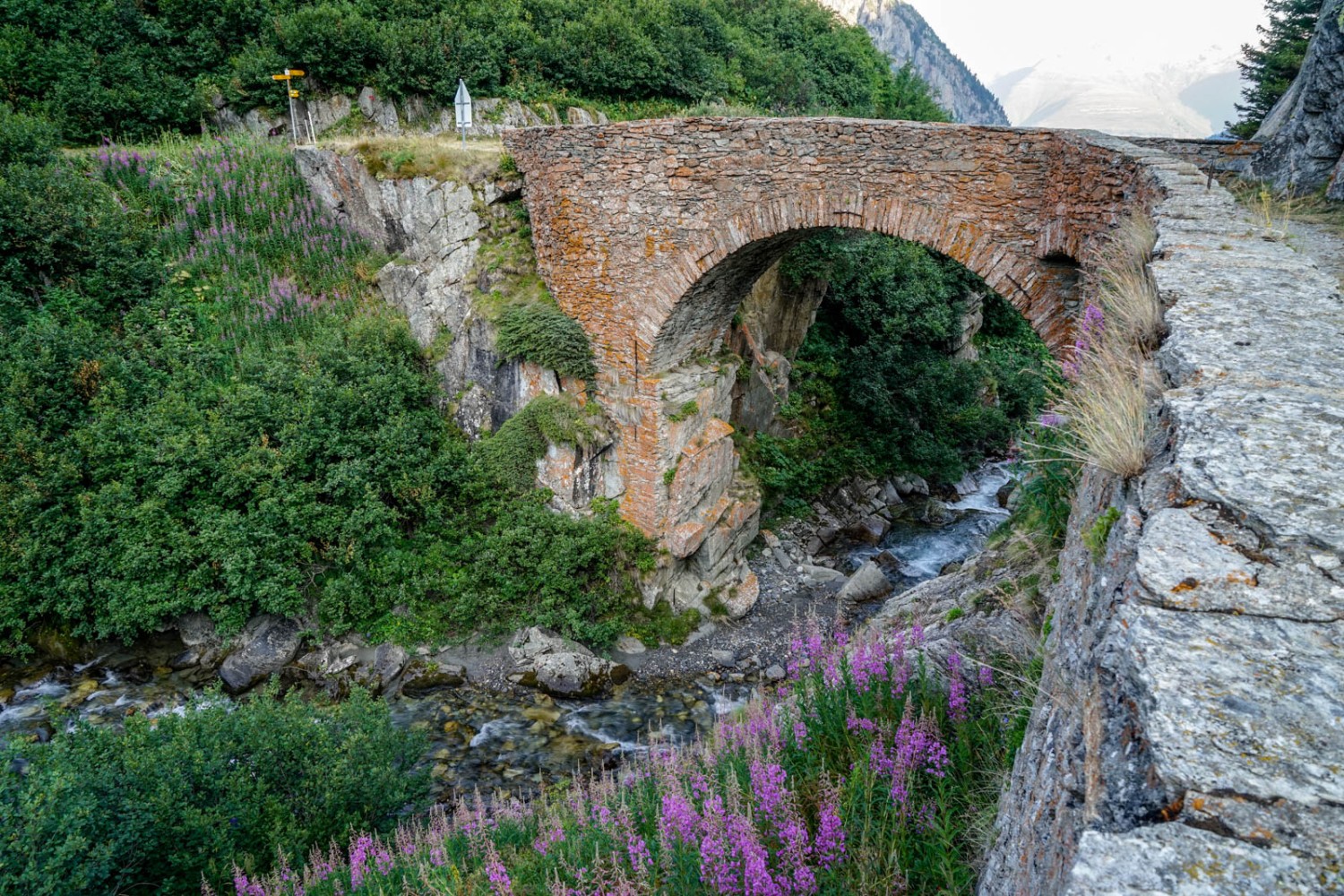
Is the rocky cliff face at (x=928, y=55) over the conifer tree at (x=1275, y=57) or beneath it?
over

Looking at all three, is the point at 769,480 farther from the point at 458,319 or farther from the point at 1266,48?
the point at 1266,48

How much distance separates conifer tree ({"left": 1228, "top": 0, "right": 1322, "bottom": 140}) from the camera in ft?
45.5

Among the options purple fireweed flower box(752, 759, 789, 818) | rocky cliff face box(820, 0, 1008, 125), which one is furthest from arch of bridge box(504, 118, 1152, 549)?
rocky cliff face box(820, 0, 1008, 125)

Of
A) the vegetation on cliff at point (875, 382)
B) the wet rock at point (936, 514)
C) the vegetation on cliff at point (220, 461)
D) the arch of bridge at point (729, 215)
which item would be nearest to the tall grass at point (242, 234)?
the vegetation on cliff at point (220, 461)

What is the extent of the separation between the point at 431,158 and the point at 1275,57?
54.6ft

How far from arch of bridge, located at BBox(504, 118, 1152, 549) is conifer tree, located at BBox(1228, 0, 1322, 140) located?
10.6 metres

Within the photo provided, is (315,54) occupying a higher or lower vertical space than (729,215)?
higher

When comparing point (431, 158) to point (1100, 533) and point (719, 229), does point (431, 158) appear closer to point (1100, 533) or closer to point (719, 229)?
point (719, 229)

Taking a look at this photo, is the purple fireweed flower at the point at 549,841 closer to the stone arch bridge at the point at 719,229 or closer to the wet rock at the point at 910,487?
the stone arch bridge at the point at 719,229

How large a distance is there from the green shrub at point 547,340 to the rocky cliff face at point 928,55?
9504 centimetres

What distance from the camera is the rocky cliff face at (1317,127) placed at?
223 inches

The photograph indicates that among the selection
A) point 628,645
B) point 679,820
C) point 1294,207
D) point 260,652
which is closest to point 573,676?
point 628,645

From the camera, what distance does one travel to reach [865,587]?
40.6 ft

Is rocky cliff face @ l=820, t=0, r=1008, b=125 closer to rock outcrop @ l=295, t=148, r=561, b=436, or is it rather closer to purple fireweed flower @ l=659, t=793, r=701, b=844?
rock outcrop @ l=295, t=148, r=561, b=436
